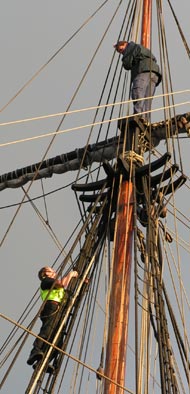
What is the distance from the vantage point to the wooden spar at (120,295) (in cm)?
1089

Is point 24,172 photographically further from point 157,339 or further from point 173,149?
point 157,339

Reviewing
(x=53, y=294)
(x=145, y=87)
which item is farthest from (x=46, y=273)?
(x=145, y=87)

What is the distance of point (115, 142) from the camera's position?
1432 centimetres

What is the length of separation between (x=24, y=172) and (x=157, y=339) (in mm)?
4719

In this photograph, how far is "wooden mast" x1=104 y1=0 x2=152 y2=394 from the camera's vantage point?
1089 cm

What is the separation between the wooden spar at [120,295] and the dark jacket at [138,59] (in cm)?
210

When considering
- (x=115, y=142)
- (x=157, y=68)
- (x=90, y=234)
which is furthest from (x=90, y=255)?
(x=157, y=68)

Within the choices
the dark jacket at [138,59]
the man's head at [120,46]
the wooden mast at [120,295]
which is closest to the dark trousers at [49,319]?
the wooden mast at [120,295]

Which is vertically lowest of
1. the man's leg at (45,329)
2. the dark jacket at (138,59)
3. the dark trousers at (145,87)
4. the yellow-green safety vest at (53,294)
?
the man's leg at (45,329)

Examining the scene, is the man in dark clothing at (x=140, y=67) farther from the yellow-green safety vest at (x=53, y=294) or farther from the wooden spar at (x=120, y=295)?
the yellow-green safety vest at (x=53, y=294)

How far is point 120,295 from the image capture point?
11.5 m

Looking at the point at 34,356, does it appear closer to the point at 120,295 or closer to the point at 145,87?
the point at 120,295

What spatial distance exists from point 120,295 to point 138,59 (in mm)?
4115

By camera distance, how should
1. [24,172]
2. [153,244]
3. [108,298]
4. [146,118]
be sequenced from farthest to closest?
[24,172], [146,118], [153,244], [108,298]
